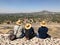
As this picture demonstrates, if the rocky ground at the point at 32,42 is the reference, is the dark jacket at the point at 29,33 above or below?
above

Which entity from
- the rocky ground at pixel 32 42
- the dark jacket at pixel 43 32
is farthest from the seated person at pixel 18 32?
the dark jacket at pixel 43 32

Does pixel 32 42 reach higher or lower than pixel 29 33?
lower

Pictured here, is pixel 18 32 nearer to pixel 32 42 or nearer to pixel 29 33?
pixel 29 33

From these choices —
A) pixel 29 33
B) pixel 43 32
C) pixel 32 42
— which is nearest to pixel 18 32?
pixel 29 33

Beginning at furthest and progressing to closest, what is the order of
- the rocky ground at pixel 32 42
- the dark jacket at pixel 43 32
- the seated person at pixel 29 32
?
the dark jacket at pixel 43 32, the seated person at pixel 29 32, the rocky ground at pixel 32 42

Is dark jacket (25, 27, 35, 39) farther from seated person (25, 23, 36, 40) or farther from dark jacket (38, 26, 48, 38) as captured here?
dark jacket (38, 26, 48, 38)

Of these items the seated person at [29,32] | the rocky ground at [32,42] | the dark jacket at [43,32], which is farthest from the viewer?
the dark jacket at [43,32]

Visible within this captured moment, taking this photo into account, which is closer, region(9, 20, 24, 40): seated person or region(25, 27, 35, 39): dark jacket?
region(25, 27, 35, 39): dark jacket

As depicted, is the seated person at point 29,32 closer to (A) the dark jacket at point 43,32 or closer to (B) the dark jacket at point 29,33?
(B) the dark jacket at point 29,33

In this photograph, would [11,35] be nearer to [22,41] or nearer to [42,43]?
[22,41]

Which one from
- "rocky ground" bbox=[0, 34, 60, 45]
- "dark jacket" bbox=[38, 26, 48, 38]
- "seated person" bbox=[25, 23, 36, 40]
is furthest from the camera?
"dark jacket" bbox=[38, 26, 48, 38]

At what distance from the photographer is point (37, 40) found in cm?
1171

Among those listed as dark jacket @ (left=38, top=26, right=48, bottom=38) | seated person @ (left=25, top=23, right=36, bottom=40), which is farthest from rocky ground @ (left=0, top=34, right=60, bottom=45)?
dark jacket @ (left=38, top=26, right=48, bottom=38)

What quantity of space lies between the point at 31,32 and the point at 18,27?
2.39 ft
